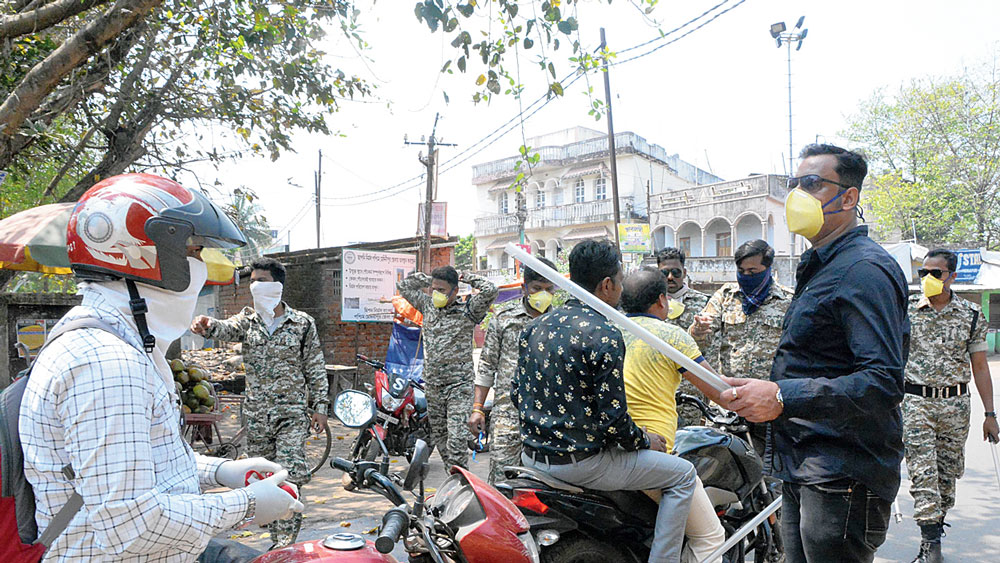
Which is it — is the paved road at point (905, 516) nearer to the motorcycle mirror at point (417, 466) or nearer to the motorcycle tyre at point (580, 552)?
the motorcycle tyre at point (580, 552)

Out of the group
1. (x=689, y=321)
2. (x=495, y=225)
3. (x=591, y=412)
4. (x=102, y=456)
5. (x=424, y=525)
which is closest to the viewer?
(x=102, y=456)

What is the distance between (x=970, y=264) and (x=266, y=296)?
2298 centimetres

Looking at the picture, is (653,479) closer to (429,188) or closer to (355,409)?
(355,409)

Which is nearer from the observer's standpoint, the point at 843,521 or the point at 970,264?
the point at 843,521

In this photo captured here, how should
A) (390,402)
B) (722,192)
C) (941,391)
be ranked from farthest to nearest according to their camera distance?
1. (722,192)
2. (390,402)
3. (941,391)

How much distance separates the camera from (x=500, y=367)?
5.07 meters

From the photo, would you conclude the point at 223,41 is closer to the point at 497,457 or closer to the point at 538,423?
the point at 497,457

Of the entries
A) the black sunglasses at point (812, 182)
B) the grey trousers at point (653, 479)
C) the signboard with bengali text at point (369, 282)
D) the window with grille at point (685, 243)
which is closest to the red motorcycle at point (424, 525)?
the grey trousers at point (653, 479)

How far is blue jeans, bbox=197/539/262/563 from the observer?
1.81 metres

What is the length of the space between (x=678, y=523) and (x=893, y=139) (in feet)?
100

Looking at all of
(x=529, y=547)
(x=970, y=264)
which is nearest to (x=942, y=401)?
(x=529, y=547)

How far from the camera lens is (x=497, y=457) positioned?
15.8 feet

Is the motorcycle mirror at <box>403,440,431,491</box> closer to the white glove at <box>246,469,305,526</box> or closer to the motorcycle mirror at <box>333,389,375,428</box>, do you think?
the white glove at <box>246,469,305,526</box>

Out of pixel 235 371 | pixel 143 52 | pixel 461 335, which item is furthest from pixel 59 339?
pixel 235 371
